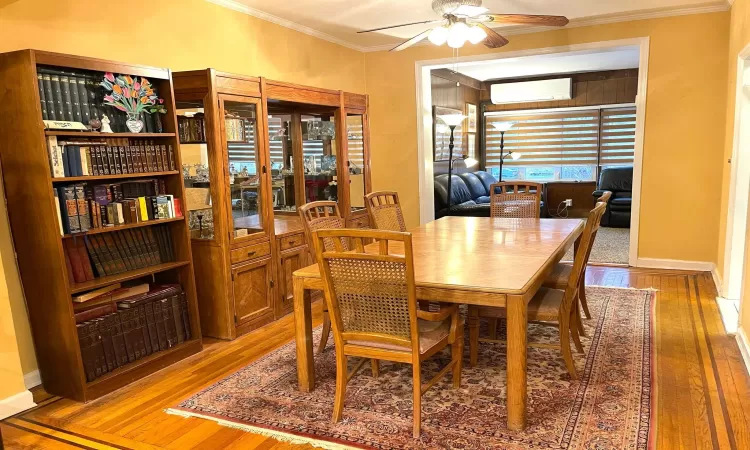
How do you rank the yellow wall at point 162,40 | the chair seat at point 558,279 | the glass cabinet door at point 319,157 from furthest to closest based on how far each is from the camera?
1. the glass cabinet door at point 319,157
2. the chair seat at point 558,279
3. the yellow wall at point 162,40

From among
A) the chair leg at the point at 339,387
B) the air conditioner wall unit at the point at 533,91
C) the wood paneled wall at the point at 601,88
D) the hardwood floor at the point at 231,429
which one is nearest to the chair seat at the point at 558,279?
the hardwood floor at the point at 231,429

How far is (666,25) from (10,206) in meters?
5.47

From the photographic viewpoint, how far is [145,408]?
2.68 m

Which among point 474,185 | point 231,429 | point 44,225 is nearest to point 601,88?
point 474,185

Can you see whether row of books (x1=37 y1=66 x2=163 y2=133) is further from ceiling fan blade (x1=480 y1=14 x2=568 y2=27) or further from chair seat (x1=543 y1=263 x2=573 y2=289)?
chair seat (x1=543 y1=263 x2=573 y2=289)

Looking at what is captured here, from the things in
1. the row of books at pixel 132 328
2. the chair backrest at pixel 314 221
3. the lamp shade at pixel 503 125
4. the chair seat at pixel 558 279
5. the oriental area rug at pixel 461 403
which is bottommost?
the oriental area rug at pixel 461 403

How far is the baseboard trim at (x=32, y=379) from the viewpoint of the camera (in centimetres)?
293

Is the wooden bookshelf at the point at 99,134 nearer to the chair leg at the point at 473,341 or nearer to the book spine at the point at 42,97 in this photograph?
the book spine at the point at 42,97

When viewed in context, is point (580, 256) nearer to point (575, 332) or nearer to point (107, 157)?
point (575, 332)

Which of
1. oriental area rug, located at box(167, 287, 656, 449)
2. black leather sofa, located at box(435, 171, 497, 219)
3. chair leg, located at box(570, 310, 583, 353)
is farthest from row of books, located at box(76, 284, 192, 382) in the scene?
black leather sofa, located at box(435, 171, 497, 219)

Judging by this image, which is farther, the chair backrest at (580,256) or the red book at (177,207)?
the red book at (177,207)

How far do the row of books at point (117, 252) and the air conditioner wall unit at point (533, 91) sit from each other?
6.81 meters

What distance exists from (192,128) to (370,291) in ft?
6.78

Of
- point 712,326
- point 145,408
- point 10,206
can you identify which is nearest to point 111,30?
point 10,206
